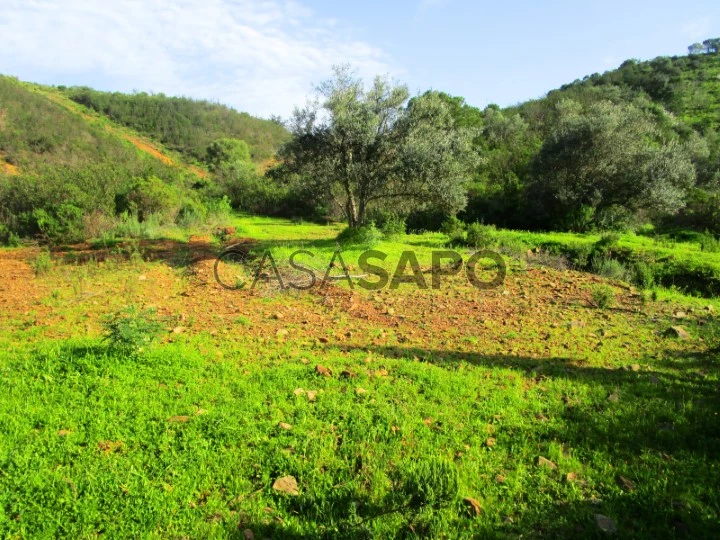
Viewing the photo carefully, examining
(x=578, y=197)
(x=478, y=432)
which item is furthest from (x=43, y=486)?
(x=578, y=197)

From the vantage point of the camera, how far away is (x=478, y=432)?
3.81m

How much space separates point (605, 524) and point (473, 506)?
2.74 ft

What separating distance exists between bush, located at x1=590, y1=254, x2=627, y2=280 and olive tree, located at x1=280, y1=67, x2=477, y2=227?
444cm

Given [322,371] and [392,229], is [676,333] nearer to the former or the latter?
[322,371]

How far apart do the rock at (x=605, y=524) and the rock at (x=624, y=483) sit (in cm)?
45

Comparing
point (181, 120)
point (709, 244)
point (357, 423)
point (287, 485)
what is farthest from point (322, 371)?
point (181, 120)

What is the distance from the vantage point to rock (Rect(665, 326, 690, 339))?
6.40 meters

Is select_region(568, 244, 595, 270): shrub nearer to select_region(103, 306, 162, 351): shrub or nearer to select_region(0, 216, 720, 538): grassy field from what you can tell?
select_region(0, 216, 720, 538): grassy field

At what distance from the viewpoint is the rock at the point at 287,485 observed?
120 inches

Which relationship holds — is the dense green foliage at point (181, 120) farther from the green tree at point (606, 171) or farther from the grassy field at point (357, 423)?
the grassy field at point (357, 423)

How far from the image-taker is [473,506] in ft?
9.42

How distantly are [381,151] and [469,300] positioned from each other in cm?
685

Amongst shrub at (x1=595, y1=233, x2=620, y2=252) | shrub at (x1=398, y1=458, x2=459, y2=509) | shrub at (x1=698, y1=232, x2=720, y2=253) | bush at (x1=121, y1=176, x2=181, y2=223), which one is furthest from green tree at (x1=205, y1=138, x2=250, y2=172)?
shrub at (x1=398, y1=458, x2=459, y2=509)

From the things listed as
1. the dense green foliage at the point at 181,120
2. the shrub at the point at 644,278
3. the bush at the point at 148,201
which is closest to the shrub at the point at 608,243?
the shrub at the point at 644,278
